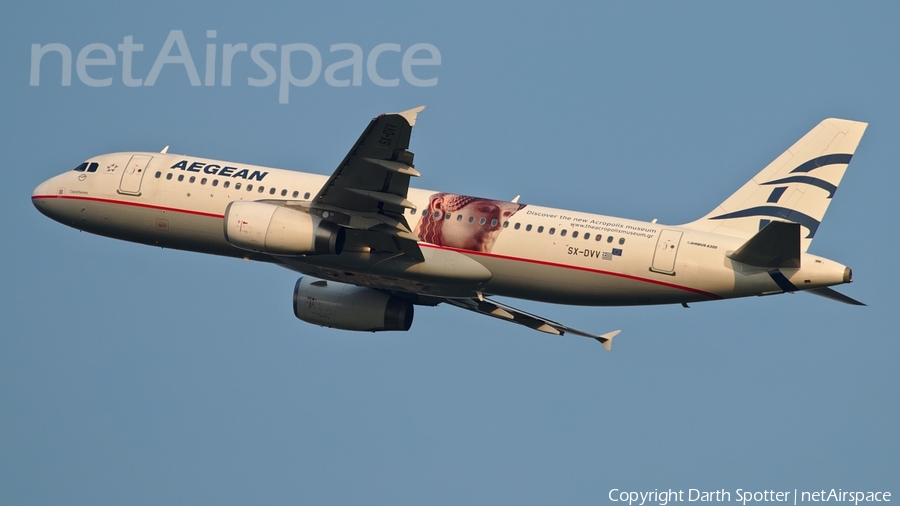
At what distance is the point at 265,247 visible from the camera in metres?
40.4

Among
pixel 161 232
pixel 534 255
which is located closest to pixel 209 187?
pixel 161 232

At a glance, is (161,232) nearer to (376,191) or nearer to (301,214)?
(301,214)

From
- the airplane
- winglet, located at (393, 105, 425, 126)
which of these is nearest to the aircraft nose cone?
the airplane

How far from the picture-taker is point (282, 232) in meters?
40.3

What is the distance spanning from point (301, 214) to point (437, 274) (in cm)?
487

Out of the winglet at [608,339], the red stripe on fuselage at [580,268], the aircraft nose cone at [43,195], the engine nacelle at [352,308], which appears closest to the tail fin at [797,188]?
the red stripe on fuselage at [580,268]

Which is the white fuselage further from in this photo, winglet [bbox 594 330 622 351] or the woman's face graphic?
winglet [bbox 594 330 622 351]

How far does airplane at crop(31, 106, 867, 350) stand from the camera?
128 feet

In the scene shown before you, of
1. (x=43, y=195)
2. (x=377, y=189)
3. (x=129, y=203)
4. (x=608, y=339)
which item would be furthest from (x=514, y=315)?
(x=43, y=195)

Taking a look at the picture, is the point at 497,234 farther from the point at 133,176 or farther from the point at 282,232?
the point at 133,176

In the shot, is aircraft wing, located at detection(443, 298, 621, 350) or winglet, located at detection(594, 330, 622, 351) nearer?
winglet, located at detection(594, 330, 622, 351)

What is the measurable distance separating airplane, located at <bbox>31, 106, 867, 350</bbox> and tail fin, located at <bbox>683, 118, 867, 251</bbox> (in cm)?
5

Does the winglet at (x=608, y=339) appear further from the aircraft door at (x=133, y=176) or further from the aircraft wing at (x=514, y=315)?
the aircraft door at (x=133, y=176)

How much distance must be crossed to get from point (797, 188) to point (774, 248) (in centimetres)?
434
